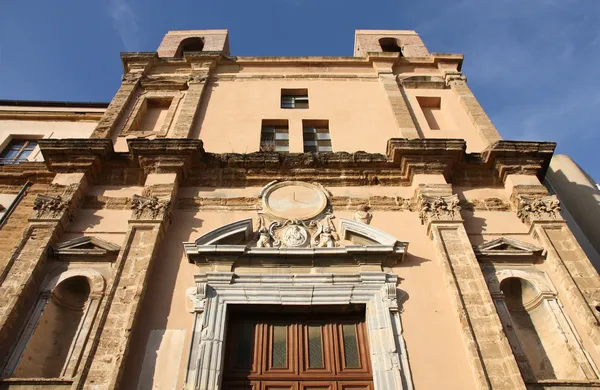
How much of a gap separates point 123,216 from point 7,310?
8.93ft

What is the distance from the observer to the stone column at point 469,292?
682 cm

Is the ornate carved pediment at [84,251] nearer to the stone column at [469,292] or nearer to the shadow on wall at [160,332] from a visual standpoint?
the shadow on wall at [160,332]

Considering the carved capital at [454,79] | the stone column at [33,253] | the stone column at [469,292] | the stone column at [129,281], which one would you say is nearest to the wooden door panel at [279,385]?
the stone column at [129,281]

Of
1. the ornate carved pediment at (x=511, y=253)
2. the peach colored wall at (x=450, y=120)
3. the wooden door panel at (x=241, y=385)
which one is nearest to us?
the wooden door panel at (x=241, y=385)

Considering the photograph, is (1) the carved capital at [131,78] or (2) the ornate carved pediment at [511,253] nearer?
(2) the ornate carved pediment at [511,253]

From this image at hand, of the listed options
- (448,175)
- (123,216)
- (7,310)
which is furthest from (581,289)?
(7,310)

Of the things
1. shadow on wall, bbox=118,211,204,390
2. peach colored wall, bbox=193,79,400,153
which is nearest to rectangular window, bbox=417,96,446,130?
peach colored wall, bbox=193,79,400,153

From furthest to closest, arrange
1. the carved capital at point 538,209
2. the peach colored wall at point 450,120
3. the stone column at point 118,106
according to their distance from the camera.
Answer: the peach colored wall at point 450,120, the stone column at point 118,106, the carved capital at point 538,209

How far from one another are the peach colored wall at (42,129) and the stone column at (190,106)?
301cm

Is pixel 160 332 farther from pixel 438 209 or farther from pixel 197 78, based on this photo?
pixel 197 78

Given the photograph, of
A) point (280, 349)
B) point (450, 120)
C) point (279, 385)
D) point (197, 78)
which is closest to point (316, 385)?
point (279, 385)

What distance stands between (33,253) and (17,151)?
6.11 metres

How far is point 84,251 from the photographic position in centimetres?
867

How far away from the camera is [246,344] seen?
25.6 ft
